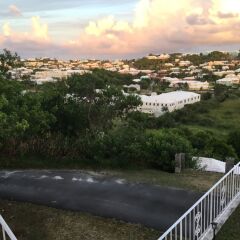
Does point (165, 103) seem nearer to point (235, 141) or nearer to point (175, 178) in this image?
point (235, 141)

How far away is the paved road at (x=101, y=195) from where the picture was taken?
8492 mm

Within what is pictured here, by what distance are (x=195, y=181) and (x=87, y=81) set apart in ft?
23.7

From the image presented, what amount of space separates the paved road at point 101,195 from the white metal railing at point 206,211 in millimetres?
879

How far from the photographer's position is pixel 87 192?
987cm

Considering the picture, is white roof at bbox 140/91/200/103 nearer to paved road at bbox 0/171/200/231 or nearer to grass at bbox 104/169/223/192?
grass at bbox 104/169/223/192

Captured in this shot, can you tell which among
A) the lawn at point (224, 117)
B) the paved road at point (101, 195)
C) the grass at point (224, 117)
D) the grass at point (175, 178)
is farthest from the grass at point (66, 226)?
the lawn at point (224, 117)

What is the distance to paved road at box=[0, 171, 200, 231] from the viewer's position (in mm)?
8492

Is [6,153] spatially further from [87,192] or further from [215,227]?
[215,227]

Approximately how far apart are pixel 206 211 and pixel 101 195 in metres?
3.01

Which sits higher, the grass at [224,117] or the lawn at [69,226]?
the lawn at [69,226]

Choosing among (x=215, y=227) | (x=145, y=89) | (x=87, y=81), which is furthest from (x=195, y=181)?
(x=145, y=89)

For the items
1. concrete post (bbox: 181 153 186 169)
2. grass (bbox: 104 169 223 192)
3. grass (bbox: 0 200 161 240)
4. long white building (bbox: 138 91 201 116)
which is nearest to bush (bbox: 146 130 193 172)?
concrete post (bbox: 181 153 186 169)

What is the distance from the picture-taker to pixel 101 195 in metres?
9.61

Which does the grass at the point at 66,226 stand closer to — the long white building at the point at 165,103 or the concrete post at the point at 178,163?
the concrete post at the point at 178,163
